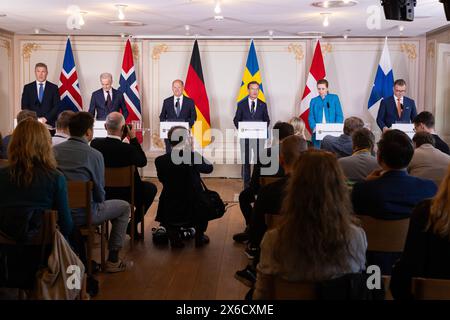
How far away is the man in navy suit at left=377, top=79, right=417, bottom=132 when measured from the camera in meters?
9.12

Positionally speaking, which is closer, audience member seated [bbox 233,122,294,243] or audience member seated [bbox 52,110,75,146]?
audience member seated [bbox 233,122,294,243]

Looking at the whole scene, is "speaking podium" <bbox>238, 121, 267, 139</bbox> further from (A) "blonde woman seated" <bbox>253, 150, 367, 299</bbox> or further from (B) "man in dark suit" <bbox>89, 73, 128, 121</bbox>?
(A) "blonde woman seated" <bbox>253, 150, 367, 299</bbox>

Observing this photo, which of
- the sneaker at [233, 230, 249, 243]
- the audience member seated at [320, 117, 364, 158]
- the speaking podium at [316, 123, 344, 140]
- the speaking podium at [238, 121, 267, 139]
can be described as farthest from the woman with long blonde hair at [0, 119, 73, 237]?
the speaking podium at [316, 123, 344, 140]

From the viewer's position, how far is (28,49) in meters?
10.6

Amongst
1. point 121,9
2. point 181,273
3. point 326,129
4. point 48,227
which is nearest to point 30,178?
point 48,227

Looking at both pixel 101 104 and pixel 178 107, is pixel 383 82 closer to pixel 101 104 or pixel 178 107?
pixel 178 107

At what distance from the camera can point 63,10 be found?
802cm

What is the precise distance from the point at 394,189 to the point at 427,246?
853mm

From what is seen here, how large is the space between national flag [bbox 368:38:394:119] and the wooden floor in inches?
195

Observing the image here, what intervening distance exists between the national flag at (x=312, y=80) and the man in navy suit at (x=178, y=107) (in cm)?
193

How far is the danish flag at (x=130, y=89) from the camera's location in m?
10.2

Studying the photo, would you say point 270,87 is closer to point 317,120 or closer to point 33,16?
point 317,120

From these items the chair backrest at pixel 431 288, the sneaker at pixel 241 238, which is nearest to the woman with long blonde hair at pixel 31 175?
the chair backrest at pixel 431 288
